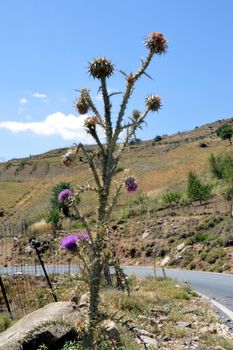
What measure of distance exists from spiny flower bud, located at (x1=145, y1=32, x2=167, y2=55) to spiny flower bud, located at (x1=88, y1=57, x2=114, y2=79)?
1.61 ft

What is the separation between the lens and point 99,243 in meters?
4.98

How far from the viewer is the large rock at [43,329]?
776 cm

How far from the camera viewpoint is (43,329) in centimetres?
809

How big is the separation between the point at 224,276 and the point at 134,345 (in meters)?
17.5

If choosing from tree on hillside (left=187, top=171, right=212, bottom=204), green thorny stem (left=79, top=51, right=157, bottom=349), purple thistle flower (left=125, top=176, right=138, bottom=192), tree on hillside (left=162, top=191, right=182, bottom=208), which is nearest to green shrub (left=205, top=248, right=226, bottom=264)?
tree on hillside (left=187, top=171, right=212, bottom=204)

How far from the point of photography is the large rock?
776 centimetres

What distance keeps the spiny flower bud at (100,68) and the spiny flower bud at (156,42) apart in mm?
491

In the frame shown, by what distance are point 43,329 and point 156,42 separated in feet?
15.2

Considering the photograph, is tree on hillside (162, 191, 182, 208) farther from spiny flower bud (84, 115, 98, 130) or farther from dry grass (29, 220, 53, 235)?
spiny flower bud (84, 115, 98, 130)

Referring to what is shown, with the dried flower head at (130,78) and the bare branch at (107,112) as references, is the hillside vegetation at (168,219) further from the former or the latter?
the dried flower head at (130,78)

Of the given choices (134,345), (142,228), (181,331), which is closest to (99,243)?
(134,345)

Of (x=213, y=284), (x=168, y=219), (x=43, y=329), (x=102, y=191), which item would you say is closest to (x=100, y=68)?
(x=102, y=191)

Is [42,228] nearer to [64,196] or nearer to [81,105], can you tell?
[64,196]

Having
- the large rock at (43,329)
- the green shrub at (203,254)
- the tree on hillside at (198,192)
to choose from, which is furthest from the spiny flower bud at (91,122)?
the tree on hillside at (198,192)
